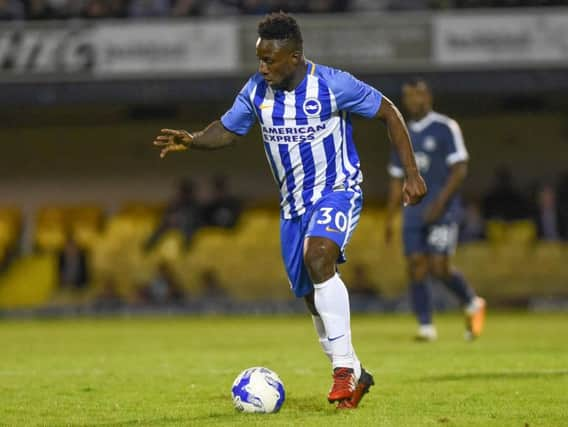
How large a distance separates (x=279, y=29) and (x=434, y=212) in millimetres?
4997

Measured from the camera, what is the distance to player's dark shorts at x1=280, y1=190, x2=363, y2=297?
6480mm

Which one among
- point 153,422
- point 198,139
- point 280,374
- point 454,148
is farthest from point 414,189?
point 454,148

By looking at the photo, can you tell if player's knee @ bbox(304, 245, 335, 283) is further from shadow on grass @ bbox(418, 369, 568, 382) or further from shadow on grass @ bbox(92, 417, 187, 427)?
shadow on grass @ bbox(418, 369, 568, 382)

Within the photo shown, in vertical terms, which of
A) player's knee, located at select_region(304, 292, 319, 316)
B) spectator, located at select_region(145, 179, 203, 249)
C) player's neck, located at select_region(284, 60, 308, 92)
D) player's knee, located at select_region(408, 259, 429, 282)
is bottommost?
spectator, located at select_region(145, 179, 203, 249)

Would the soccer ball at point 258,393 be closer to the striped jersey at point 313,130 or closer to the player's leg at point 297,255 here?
the player's leg at point 297,255

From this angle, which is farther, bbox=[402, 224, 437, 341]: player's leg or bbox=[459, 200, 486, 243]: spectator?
bbox=[459, 200, 486, 243]: spectator

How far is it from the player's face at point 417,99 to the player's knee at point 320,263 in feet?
17.0

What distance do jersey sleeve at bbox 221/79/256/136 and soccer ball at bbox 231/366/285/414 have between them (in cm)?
140

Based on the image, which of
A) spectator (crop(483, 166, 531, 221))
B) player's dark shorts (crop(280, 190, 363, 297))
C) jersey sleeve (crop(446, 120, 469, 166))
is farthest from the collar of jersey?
spectator (crop(483, 166, 531, 221))

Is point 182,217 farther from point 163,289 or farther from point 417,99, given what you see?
point 417,99

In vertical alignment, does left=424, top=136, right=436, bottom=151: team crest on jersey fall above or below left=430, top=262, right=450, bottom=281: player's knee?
above

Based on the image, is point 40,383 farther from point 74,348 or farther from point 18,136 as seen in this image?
point 18,136

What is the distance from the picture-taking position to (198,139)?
6.90 meters

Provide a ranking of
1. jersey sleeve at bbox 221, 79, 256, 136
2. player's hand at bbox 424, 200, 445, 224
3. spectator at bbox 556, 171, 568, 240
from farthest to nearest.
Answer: spectator at bbox 556, 171, 568, 240 < player's hand at bbox 424, 200, 445, 224 < jersey sleeve at bbox 221, 79, 256, 136
